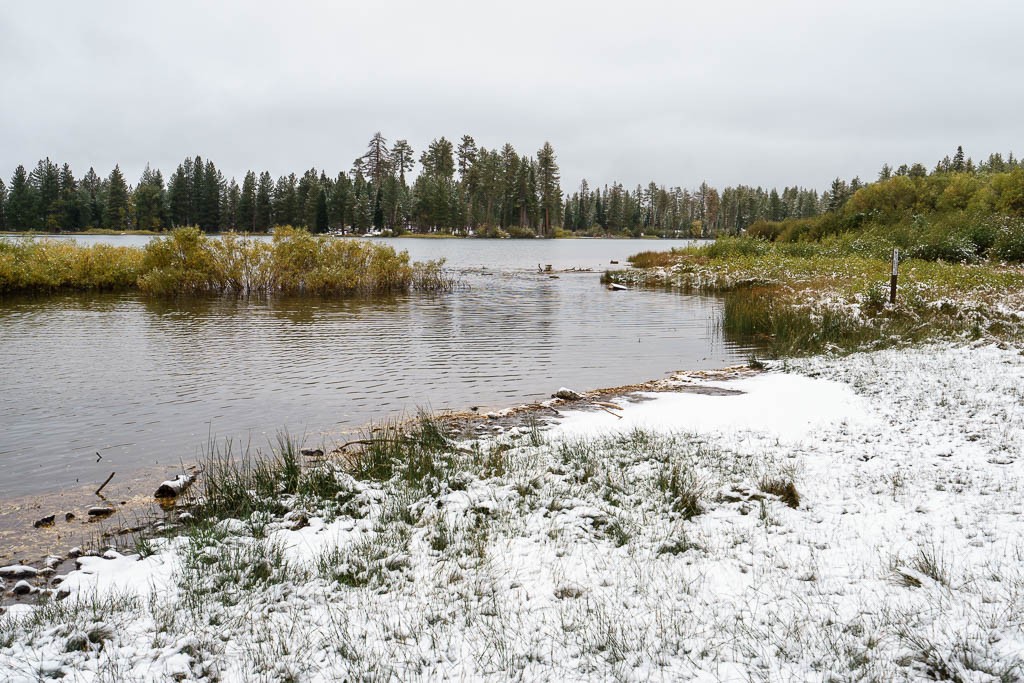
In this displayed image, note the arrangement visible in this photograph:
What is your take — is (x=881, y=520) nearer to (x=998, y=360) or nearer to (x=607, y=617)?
(x=607, y=617)

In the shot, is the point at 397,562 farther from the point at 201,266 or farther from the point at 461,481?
the point at 201,266

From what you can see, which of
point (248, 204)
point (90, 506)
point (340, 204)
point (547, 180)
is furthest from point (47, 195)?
point (90, 506)

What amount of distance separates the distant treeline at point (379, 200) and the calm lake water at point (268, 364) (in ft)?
228

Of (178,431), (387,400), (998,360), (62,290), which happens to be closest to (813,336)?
(998,360)

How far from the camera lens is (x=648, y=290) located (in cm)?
3716

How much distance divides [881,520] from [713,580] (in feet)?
6.24

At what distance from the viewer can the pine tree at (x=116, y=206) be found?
104 meters

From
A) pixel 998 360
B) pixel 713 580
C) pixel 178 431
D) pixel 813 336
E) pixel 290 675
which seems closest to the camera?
pixel 290 675

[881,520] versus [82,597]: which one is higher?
[881,520]

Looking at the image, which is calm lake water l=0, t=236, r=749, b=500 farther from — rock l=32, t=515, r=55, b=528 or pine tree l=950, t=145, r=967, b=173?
pine tree l=950, t=145, r=967, b=173

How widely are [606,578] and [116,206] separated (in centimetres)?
12485

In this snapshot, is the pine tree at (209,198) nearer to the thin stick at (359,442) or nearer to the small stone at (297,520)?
the thin stick at (359,442)

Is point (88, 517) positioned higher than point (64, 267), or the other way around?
point (64, 267)

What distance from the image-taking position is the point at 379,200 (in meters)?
121
